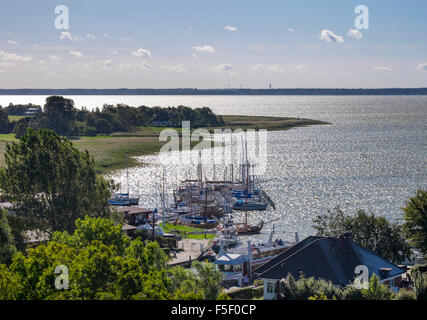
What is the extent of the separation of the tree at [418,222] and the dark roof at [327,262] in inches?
253

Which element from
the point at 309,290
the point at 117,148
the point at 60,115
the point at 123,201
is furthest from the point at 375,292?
the point at 60,115

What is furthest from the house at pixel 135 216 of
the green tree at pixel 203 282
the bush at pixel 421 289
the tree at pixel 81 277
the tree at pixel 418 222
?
the bush at pixel 421 289

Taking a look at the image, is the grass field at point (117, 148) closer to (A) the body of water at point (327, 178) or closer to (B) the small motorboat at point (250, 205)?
(A) the body of water at point (327, 178)

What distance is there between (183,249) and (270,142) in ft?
426

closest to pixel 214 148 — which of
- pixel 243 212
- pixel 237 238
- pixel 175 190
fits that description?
pixel 175 190

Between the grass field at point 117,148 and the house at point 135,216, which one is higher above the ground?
the grass field at point 117,148

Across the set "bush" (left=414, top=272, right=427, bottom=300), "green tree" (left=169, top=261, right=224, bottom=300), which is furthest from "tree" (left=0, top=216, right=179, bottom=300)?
"bush" (left=414, top=272, right=427, bottom=300)

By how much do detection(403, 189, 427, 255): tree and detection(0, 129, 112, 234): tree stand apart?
27221mm

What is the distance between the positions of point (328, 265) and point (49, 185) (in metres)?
28.6

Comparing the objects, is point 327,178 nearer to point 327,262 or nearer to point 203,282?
point 327,262

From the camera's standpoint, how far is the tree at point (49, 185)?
5159cm

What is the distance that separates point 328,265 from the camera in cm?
3631

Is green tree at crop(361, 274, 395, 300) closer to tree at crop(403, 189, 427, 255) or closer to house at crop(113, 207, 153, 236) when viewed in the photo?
tree at crop(403, 189, 427, 255)
